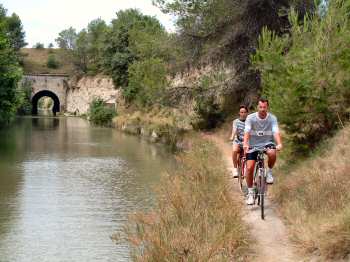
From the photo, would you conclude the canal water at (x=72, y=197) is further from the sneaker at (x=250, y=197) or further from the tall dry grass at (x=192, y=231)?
the sneaker at (x=250, y=197)

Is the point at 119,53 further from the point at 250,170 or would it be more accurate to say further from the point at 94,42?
the point at 250,170

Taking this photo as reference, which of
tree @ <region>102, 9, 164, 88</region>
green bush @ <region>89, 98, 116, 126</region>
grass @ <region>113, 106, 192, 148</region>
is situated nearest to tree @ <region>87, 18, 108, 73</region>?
tree @ <region>102, 9, 164, 88</region>

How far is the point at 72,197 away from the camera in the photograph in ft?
48.1

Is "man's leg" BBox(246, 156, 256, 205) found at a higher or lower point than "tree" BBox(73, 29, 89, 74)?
lower

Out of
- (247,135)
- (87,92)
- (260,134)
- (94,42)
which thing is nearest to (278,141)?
(260,134)

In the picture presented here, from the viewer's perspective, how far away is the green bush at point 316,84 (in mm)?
11672

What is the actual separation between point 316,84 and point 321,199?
3898mm

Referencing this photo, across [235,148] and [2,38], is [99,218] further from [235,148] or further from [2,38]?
[2,38]

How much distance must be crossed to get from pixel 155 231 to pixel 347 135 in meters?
5.41

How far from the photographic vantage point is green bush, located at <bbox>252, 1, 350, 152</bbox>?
460 inches

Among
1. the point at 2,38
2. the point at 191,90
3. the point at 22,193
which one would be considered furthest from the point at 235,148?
the point at 2,38

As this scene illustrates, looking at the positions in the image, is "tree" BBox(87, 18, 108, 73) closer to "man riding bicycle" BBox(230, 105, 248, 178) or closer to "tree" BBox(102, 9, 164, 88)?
"tree" BBox(102, 9, 164, 88)

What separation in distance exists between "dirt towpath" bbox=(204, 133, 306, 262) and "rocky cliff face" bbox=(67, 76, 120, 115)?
162 feet

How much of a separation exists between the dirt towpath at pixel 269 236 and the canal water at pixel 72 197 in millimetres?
2125
